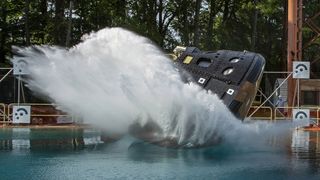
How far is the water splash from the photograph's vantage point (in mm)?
14961

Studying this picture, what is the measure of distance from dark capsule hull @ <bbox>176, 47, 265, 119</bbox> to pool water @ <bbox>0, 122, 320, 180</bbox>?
4.33 ft

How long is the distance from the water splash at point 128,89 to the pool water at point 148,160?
69cm

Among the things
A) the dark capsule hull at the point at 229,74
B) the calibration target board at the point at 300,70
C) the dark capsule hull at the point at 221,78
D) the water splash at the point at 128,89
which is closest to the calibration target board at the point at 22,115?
the water splash at the point at 128,89

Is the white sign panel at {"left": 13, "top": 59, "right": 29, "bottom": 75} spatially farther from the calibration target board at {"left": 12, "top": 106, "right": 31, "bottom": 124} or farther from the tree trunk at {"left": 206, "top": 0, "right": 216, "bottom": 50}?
the tree trunk at {"left": 206, "top": 0, "right": 216, "bottom": 50}

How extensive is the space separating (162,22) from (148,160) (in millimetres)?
37646

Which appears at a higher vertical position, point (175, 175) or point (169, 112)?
point (169, 112)

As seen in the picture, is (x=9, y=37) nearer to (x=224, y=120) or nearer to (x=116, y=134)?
(x=116, y=134)

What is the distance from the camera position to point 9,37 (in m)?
43.5

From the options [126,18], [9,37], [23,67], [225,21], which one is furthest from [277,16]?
[23,67]

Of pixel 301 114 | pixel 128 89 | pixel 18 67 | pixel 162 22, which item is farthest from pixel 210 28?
pixel 128 89

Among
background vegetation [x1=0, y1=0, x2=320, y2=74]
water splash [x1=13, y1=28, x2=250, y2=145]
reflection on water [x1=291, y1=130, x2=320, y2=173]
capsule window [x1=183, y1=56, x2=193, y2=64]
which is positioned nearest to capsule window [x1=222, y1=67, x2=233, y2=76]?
water splash [x1=13, y1=28, x2=250, y2=145]

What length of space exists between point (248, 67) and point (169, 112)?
8.38 feet

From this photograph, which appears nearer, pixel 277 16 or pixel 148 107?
pixel 148 107

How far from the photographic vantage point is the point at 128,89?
15.4m
